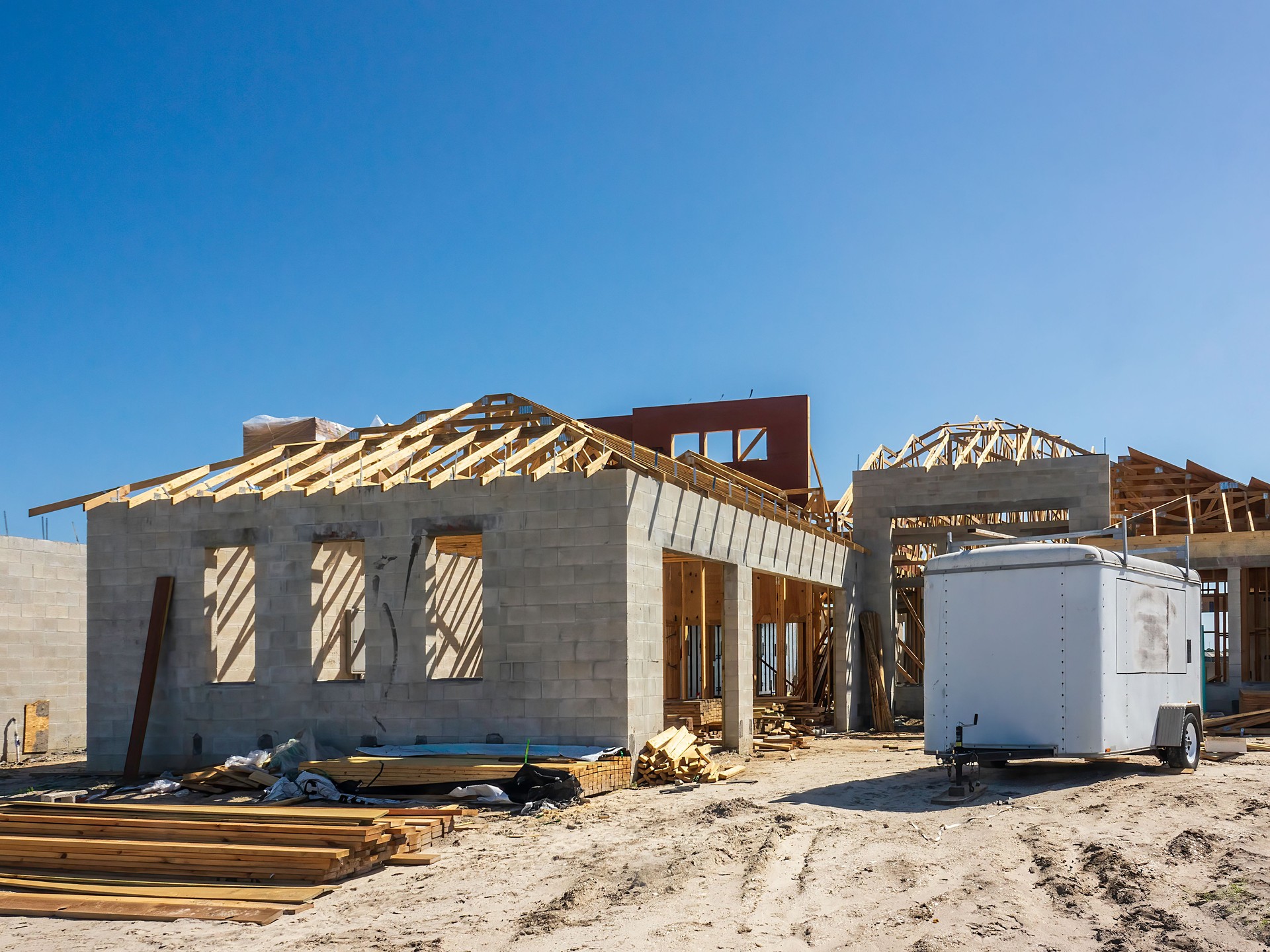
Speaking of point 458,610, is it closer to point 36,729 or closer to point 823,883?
point 36,729

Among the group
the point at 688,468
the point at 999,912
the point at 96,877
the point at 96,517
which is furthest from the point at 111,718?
the point at 999,912

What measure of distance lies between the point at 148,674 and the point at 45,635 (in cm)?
661

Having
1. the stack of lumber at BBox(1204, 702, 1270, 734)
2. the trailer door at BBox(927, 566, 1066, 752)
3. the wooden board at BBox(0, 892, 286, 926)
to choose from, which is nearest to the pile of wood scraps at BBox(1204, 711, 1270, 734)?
the stack of lumber at BBox(1204, 702, 1270, 734)

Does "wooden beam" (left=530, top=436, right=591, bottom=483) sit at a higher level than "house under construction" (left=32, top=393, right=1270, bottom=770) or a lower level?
higher

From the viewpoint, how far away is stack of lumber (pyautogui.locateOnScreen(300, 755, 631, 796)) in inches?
575

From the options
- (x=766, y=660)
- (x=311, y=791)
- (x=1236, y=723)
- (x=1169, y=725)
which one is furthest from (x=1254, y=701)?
(x=311, y=791)

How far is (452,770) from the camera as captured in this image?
14.7 meters

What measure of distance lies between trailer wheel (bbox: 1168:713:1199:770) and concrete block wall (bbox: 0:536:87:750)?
2007 cm

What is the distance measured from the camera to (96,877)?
1030 cm

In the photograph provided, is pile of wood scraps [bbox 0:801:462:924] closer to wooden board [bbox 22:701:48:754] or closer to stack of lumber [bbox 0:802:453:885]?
stack of lumber [bbox 0:802:453:885]

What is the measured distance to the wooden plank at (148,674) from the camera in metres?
17.6

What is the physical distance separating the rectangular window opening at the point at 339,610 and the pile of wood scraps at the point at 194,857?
5812mm

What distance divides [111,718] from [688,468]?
10.3m

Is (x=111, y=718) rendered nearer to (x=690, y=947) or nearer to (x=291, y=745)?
(x=291, y=745)
